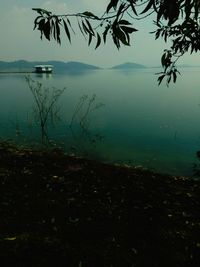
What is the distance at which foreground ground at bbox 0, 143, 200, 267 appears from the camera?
4.51m

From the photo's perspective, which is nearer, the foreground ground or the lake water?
the foreground ground

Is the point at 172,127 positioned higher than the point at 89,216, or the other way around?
the point at 89,216

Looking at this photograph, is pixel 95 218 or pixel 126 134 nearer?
pixel 95 218

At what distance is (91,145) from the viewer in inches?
661

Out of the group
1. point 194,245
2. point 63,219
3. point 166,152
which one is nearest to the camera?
point 194,245

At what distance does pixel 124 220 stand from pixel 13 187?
8.87 feet

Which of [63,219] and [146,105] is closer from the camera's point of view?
[63,219]

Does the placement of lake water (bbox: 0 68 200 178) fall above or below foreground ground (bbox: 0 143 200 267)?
below

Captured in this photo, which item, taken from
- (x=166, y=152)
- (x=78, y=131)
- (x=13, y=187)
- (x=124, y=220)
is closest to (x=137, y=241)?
(x=124, y=220)

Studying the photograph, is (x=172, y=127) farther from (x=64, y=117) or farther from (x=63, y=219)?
(x=63, y=219)

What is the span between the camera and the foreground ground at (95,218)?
451 cm

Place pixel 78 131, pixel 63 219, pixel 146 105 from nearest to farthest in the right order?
pixel 63 219 < pixel 78 131 < pixel 146 105

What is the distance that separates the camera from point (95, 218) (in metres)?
5.68

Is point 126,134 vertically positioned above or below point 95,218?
below
